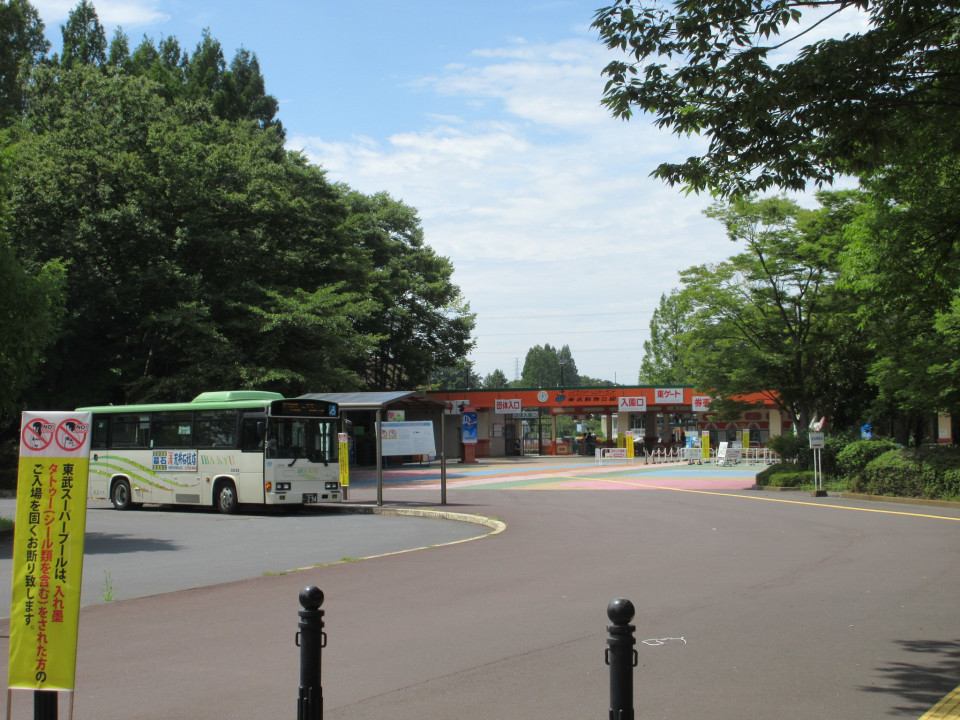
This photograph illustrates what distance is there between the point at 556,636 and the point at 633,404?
4959 cm

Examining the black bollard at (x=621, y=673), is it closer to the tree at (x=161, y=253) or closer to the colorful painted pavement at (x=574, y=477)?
the colorful painted pavement at (x=574, y=477)

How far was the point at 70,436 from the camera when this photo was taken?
16.7 ft

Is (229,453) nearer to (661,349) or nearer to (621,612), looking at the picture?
(621,612)

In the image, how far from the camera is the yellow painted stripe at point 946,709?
216 inches

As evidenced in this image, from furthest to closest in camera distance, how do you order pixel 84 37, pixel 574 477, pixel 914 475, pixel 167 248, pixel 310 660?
pixel 84 37, pixel 574 477, pixel 167 248, pixel 914 475, pixel 310 660

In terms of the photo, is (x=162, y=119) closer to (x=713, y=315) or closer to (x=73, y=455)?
(x=713, y=315)

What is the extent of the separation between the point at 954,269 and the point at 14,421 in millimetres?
33772

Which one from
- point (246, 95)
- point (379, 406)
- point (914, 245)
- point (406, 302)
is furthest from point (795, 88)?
point (246, 95)

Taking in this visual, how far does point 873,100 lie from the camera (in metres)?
8.06

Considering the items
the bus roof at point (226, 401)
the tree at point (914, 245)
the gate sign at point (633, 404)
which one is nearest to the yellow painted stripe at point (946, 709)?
the tree at point (914, 245)

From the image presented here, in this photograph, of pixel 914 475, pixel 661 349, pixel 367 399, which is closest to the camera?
pixel 914 475

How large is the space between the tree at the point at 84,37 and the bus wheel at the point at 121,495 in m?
35.9

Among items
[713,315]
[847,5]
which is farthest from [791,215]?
[847,5]

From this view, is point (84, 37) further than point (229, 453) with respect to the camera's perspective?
Yes
